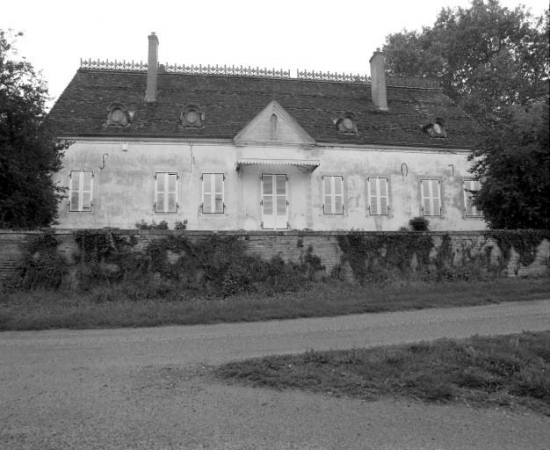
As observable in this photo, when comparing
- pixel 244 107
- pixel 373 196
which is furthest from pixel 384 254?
pixel 244 107

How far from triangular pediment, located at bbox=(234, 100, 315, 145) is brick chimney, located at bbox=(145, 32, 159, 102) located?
218 inches

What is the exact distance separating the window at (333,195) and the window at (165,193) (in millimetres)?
7121

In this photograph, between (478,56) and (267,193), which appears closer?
(267,193)

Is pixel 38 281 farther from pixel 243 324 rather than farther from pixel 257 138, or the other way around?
pixel 257 138

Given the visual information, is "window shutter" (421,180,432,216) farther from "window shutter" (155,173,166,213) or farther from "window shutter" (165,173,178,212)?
"window shutter" (155,173,166,213)

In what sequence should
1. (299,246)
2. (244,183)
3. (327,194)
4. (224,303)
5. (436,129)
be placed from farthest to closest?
Result: 1. (436,129)
2. (327,194)
3. (244,183)
4. (299,246)
5. (224,303)

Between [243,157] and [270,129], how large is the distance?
1.86m

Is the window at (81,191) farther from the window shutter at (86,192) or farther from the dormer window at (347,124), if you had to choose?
the dormer window at (347,124)

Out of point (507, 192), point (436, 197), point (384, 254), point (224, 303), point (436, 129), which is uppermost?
point (436, 129)

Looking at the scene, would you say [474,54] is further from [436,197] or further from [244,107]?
[244,107]

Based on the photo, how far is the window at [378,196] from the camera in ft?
78.4

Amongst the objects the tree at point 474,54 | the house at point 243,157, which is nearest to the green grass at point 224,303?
the house at point 243,157

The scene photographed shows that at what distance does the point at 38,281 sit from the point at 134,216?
9306 millimetres

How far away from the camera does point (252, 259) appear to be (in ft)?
46.3
